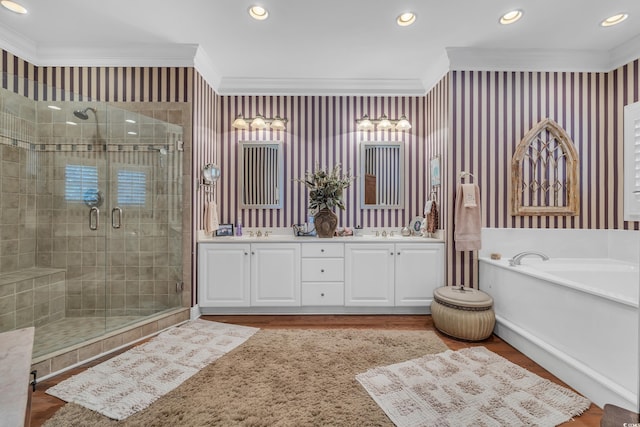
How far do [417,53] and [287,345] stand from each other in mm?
3138

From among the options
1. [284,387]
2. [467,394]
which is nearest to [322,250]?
[284,387]

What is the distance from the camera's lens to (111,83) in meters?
2.99

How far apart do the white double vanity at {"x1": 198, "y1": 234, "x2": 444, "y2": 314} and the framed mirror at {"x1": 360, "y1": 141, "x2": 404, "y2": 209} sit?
2.45 ft

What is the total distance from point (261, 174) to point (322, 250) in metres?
1.34

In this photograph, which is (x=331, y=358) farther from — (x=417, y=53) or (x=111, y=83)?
(x=111, y=83)

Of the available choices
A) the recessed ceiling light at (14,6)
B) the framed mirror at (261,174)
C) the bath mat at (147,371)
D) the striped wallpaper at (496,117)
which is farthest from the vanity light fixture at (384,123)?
the recessed ceiling light at (14,6)

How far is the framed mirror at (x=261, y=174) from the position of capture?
3.68m

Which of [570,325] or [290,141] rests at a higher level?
[290,141]

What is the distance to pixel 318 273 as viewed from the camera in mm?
3113

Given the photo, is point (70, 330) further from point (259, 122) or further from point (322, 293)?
point (259, 122)

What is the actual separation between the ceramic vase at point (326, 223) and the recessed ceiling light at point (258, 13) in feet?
6.31

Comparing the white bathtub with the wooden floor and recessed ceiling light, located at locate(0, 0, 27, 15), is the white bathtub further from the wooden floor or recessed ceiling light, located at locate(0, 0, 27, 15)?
recessed ceiling light, located at locate(0, 0, 27, 15)

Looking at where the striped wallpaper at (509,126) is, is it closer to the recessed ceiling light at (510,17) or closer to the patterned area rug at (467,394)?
the recessed ceiling light at (510,17)

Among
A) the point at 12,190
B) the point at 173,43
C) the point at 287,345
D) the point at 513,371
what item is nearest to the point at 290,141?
the point at 173,43
